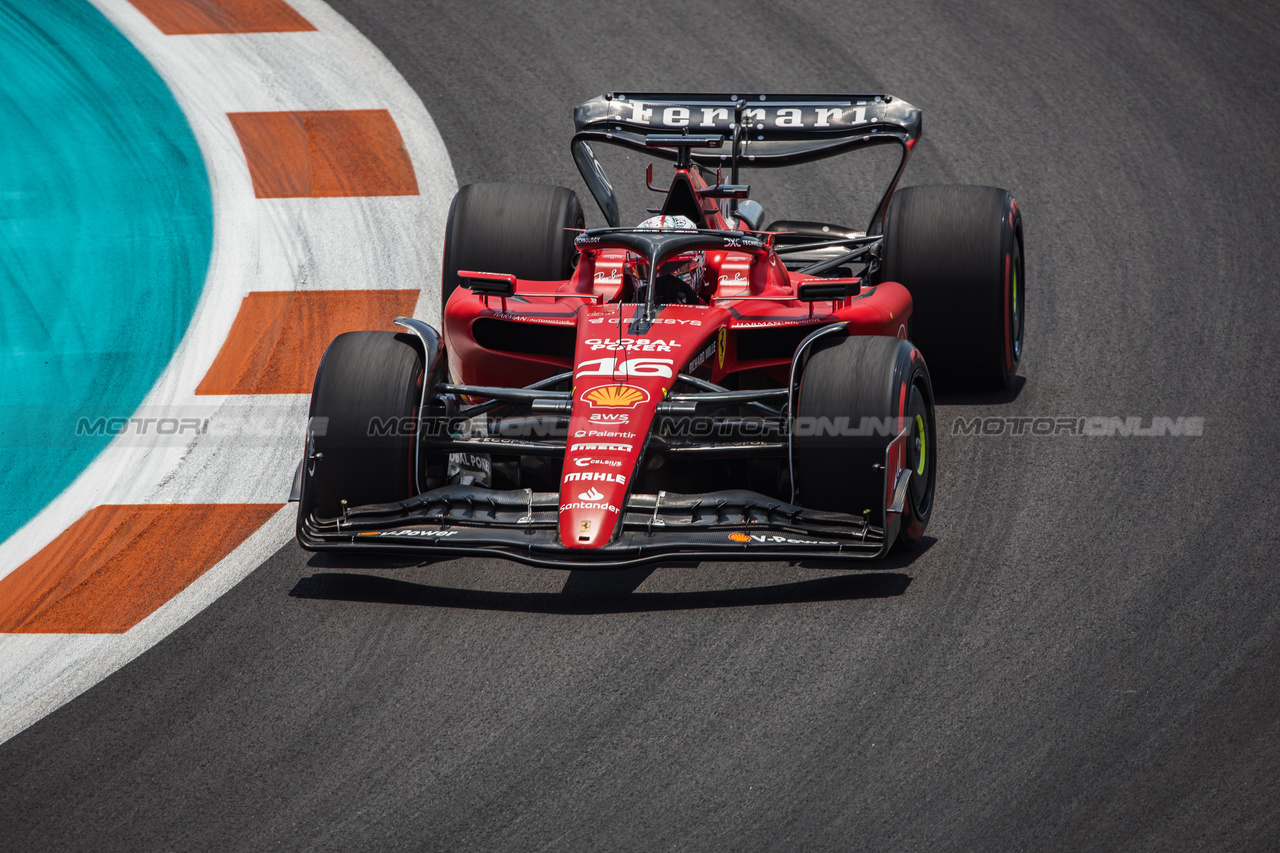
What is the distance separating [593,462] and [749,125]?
3.52 metres

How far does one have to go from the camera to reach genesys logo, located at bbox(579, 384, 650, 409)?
6.22 m

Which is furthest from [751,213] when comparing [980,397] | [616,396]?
[616,396]

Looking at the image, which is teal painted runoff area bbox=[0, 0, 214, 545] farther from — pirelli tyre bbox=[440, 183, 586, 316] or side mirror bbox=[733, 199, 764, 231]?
side mirror bbox=[733, 199, 764, 231]

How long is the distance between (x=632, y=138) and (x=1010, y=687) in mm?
4554

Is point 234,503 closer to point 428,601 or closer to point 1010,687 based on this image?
point 428,601

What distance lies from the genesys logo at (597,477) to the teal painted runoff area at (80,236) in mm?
3376

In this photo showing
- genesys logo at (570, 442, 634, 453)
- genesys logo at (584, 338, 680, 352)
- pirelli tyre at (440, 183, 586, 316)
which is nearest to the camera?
genesys logo at (570, 442, 634, 453)

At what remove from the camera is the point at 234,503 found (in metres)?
7.56

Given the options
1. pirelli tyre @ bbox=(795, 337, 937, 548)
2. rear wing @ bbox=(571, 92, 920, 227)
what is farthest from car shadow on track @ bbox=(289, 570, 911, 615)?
rear wing @ bbox=(571, 92, 920, 227)

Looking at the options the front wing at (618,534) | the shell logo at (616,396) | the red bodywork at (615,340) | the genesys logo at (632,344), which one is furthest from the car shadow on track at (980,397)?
the shell logo at (616,396)

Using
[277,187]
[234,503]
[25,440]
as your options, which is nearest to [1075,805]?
[234,503]

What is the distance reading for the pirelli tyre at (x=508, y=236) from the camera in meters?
8.42

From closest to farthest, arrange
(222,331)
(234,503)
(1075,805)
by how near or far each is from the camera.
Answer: (1075,805)
(234,503)
(222,331)

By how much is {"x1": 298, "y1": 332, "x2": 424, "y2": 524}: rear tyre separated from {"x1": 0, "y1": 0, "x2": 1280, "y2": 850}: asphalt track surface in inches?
17.8
